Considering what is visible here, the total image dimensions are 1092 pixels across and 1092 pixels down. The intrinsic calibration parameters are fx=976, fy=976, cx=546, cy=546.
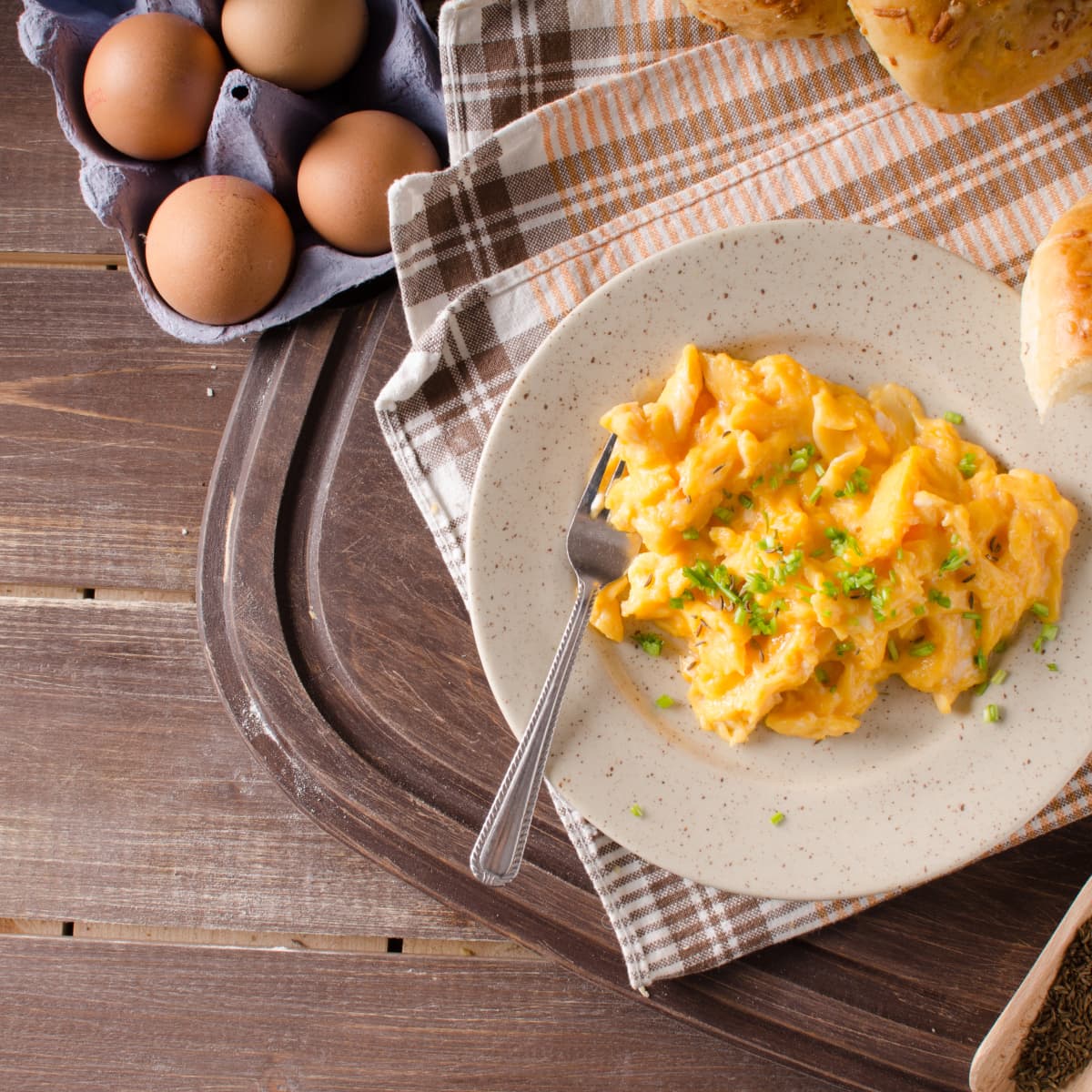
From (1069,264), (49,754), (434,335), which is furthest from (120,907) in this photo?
(1069,264)

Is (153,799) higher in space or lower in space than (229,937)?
higher

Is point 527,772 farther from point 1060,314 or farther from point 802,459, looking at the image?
point 1060,314

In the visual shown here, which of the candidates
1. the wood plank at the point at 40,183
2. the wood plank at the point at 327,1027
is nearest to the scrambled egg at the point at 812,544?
the wood plank at the point at 327,1027

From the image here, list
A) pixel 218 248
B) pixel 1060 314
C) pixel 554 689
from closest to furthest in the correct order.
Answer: pixel 1060 314, pixel 554 689, pixel 218 248

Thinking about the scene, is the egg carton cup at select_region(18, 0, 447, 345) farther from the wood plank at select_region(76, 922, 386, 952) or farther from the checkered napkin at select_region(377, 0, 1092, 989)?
the wood plank at select_region(76, 922, 386, 952)

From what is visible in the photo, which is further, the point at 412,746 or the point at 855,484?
the point at 412,746

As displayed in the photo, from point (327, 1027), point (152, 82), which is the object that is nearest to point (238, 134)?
point (152, 82)

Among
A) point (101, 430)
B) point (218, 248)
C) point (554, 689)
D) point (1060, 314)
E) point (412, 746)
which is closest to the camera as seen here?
point (1060, 314)
